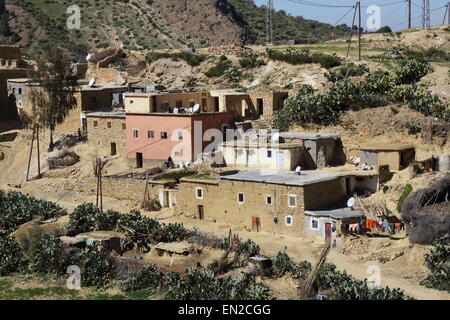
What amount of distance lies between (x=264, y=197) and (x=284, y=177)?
1.39m

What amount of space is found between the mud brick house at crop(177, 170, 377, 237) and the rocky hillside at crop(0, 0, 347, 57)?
127 feet

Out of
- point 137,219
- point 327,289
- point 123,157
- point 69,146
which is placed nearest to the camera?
point 327,289

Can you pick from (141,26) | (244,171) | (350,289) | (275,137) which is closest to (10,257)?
(244,171)

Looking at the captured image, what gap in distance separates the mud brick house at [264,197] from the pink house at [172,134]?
3719 millimetres

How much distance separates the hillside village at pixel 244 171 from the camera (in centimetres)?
2480

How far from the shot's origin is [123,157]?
3725cm

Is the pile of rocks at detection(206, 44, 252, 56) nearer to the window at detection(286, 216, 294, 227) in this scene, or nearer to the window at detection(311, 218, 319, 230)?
the window at detection(286, 216, 294, 227)

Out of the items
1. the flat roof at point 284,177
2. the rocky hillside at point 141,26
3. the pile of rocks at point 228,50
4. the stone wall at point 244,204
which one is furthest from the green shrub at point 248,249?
the rocky hillside at point 141,26

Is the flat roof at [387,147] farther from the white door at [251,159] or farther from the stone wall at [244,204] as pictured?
the stone wall at [244,204]

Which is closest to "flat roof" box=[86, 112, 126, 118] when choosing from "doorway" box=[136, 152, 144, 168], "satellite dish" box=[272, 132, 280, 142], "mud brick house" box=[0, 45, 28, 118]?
"doorway" box=[136, 152, 144, 168]

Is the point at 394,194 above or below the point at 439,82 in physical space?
below
